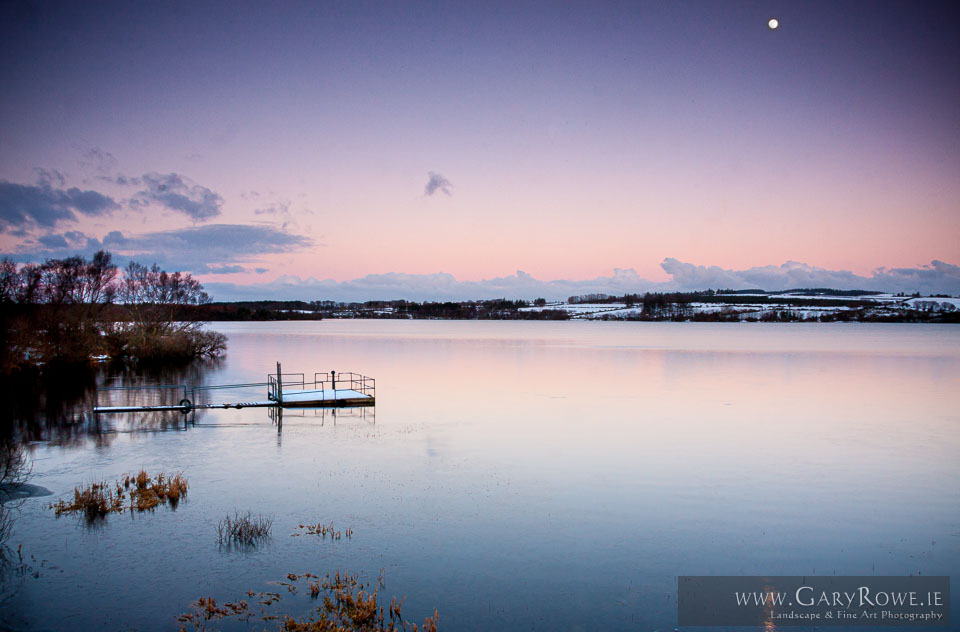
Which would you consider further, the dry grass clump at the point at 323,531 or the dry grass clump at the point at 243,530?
the dry grass clump at the point at 323,531

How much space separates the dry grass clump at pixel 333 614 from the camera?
955 cm

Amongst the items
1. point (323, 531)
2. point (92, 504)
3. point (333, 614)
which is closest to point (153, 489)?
point (92, 504)

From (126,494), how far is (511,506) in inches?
401

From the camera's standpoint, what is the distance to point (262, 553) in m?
12.7

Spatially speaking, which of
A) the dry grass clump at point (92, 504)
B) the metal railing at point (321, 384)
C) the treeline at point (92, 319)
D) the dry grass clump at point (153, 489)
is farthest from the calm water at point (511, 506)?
the treeline at point (92, 319)

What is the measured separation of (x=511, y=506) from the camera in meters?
16.3

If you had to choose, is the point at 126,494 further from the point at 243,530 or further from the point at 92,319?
the point at 92,319

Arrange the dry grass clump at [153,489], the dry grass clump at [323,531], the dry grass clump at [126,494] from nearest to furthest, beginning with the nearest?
the dry grass clump at [323,531], the dry grass clump at [126,494], the dry grass clump at [153,489]

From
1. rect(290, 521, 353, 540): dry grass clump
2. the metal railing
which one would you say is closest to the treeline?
the metal railing

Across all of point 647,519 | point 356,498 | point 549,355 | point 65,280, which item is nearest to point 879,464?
point 647,519

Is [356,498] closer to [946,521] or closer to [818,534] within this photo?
[818,534]

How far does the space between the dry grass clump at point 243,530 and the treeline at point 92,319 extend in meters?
24.1

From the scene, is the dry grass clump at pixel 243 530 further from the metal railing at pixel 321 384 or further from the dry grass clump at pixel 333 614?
the metal railing at pixel 321 384

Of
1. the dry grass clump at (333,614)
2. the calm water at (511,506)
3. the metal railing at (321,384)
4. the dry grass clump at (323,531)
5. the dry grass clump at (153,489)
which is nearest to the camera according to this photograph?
the dry grass clump at (333,614)
